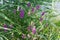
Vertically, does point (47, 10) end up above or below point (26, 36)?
above

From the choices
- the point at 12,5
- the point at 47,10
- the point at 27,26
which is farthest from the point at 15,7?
the point at 47,10

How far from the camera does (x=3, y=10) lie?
175cm

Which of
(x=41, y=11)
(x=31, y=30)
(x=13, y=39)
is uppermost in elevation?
(x=41, y=11)

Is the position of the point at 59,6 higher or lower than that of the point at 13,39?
higher

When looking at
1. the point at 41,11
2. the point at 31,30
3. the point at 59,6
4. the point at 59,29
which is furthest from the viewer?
the point at 59,6

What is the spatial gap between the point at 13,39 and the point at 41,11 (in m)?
0.38

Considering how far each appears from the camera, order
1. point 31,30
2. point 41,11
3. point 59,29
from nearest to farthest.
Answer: point 31,30, point 41,11, point 59,29

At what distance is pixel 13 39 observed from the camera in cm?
175

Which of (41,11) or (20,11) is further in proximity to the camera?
(41,11)

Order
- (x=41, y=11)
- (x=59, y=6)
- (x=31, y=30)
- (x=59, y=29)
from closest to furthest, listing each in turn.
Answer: (x=31, y=30), (x=41, y=11), (x=59, y=29), (x=59, y=6)

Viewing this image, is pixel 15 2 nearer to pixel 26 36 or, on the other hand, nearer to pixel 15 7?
pixel 15 7

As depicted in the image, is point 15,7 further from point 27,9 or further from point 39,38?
point 39,38

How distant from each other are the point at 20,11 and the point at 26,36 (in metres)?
0.23

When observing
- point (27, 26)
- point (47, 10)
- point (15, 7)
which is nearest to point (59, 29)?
point (47, 10)
